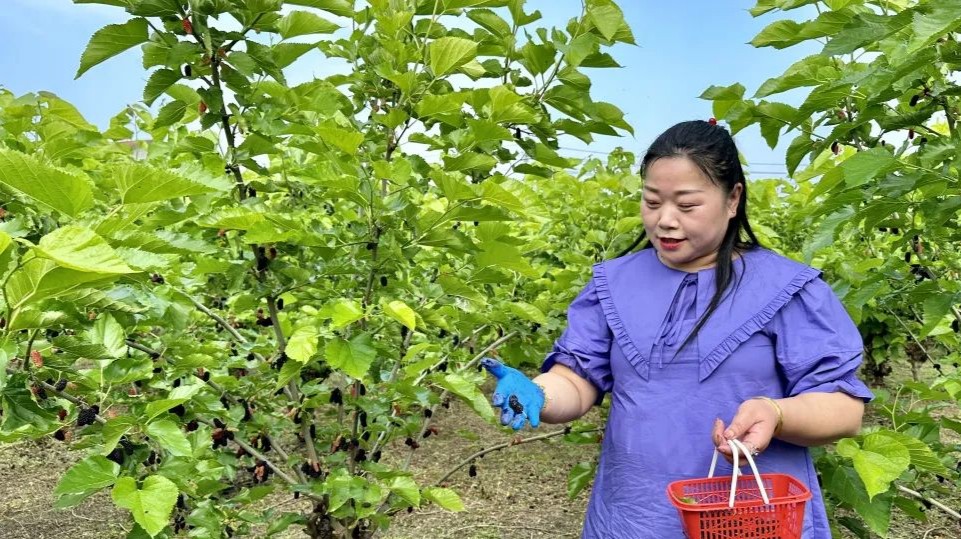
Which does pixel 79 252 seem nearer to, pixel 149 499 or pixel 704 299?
pixel 149 499

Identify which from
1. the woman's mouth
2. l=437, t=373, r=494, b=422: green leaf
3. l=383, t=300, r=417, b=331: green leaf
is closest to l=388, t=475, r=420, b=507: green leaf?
l=437, t=373, r=494, b=422: green leaf

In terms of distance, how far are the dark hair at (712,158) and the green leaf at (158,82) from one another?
1061 mm

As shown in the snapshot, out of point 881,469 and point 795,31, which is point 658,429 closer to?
point 881,469

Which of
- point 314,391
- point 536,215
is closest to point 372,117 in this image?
point 536,215

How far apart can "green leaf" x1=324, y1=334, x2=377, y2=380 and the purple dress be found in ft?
1.76

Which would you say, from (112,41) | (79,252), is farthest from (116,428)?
(112,41)

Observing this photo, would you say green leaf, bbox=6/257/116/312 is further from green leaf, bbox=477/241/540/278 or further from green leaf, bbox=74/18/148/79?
green leaf, bbox=477/241/540/278

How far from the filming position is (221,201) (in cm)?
190

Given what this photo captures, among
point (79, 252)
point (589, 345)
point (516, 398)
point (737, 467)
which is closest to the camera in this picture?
point (79, 252)

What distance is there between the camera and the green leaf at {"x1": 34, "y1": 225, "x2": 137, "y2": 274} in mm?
904

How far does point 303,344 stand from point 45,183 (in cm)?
63

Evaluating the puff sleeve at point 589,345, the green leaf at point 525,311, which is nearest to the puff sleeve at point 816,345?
the puff sleeve at point 589,345

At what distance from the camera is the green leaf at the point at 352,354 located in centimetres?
160

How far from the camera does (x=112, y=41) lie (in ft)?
5.65
